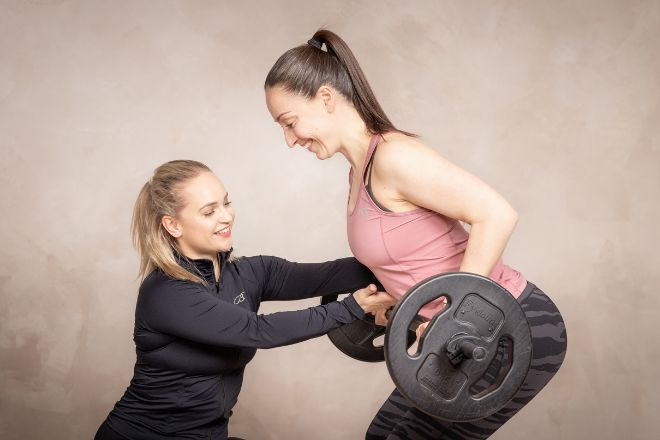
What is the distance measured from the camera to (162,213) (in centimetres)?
210

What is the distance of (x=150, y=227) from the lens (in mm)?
2115

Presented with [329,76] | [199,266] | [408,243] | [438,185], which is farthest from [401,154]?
[199,266]

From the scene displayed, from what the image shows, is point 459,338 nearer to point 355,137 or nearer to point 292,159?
point 355,137

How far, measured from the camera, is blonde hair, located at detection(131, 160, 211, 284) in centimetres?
205

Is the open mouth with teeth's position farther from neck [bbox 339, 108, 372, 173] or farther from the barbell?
the barbell

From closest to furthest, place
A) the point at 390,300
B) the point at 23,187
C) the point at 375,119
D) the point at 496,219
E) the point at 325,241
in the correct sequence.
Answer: the point at 496,219 → the point at 375,119 → the point at 390,300 → the point at 23,187 → the point at 325,241

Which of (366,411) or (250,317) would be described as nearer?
(250,317)

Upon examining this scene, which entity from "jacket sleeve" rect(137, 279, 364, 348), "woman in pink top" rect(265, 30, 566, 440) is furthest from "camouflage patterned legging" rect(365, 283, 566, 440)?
"jacket sleeve" rect(137, 279, 364, 348)

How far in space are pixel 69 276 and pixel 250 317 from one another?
1699 mm

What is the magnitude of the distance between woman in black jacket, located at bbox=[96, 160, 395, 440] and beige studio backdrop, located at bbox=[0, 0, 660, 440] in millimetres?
1154

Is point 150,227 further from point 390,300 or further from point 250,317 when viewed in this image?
point 390,300

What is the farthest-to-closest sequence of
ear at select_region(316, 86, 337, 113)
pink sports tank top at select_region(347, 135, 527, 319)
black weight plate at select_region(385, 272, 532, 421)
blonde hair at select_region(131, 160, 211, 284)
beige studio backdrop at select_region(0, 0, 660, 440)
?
beige studio backdrop at select_region(0, 0, 660, 440) < blonde hair at select_region(131, 160, 211, 284) < ear at select_region(316, 86, 337, 113) < pink sports tank top at select_region(347, 135, 527, 319) < black weight plate at select_region(385, 272, 532, 421)

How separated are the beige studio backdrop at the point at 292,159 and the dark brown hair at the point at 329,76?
141 cm

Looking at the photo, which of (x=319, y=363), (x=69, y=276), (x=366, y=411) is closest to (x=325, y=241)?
(x=319, y=363)
